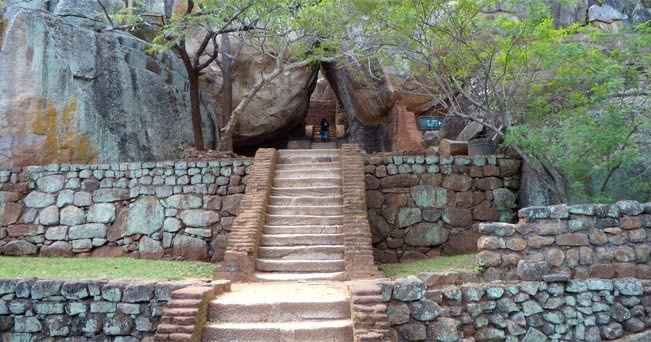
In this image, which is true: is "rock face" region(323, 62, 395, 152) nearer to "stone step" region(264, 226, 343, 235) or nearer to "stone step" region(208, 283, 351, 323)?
"stone step" region(264, 226, 343, 235)

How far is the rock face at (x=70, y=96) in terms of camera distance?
37.7 ft

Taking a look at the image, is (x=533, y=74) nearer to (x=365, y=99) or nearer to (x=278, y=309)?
(x=278, y=309)

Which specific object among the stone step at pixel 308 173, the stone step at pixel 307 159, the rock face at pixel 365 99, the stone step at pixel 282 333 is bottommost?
the stone step at pixel 282 333

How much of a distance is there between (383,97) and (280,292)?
10.8 meters

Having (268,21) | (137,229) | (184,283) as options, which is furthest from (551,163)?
(137,229)

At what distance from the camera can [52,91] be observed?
11.8m

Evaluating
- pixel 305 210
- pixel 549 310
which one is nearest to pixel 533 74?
pixel 305 210

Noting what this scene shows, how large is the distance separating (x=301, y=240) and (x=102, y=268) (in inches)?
129

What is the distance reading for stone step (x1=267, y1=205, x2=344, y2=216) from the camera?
9.32 meters

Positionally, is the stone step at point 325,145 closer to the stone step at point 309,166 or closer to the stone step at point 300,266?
the stone step at point 309,166

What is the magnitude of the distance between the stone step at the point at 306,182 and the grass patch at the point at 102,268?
205 cm

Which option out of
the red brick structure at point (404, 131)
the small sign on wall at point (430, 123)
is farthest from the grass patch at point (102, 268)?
the small sign on wall at point (430, 123)

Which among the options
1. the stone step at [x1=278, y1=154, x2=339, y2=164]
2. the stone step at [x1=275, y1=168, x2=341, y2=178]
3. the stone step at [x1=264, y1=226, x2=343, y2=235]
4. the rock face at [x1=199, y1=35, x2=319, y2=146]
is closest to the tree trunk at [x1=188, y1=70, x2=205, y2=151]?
the stone step at [x1=278, y1=154, x2=339, y2=164]

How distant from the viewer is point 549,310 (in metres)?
6.44
